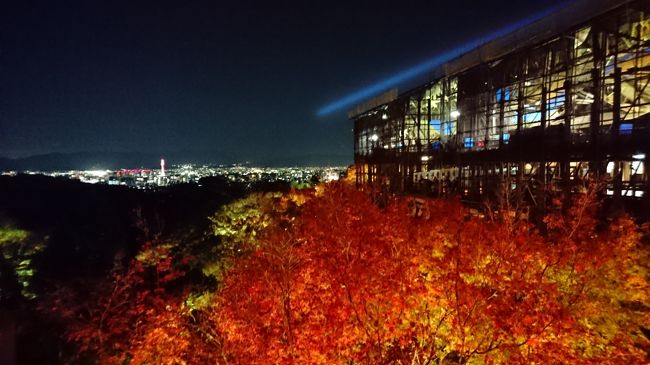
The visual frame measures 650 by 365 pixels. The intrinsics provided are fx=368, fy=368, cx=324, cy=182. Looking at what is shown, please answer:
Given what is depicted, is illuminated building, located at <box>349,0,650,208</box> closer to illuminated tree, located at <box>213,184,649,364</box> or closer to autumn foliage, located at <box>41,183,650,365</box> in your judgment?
autumn foliage, located at <box>41,183,650,365</box>

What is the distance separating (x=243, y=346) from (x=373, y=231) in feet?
24.3

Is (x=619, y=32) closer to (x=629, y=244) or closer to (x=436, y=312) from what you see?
(x=629, y=244)

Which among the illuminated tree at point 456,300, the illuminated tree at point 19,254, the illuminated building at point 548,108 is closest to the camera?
the illuminated tree at point 456,300

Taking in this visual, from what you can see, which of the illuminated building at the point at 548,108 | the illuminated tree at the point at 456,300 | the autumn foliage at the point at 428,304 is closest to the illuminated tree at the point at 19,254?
the autumn foliage at the point at 428,304

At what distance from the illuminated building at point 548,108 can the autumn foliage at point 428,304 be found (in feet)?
10.4

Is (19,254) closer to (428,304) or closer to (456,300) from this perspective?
(428,304)

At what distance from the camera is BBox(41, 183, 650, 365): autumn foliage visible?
33.6 ft

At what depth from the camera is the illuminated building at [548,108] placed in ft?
50.5

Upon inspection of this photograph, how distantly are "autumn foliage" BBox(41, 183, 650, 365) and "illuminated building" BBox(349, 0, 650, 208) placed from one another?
317 cm

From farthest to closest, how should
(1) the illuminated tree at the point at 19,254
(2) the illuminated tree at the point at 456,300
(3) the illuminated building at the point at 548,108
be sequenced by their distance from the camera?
(1) the illuminated tree at the point at 19,254 → (3) the illuminated building at the point at 548,108 → (2) the illuminated tree at the point at 456,300

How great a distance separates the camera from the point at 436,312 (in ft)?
39.4

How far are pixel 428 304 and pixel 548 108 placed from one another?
44.2 feet

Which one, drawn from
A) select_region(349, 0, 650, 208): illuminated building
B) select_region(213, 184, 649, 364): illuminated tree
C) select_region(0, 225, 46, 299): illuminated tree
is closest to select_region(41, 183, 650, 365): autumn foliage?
select_region(213, 184, 649, 364): illuminated tree

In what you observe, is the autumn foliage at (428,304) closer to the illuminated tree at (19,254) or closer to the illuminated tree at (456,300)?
the illuminated tree at (456,300)
